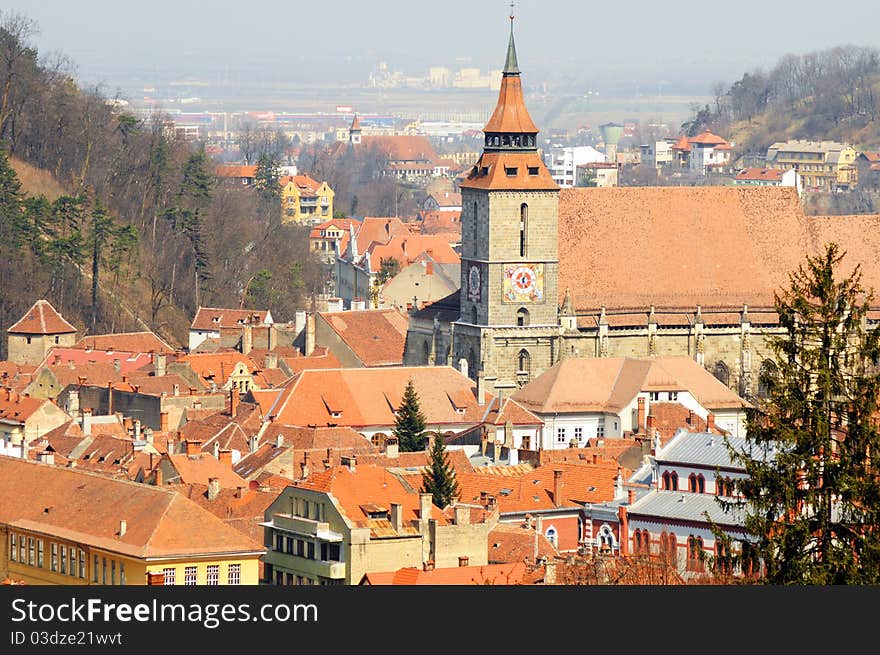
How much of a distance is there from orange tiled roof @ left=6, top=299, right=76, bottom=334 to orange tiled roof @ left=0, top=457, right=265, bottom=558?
5104 cm

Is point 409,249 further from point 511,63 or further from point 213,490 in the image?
point 213,490

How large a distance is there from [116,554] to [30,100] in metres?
88.8

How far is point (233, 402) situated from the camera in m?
89.8

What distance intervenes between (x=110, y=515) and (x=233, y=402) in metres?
32.7

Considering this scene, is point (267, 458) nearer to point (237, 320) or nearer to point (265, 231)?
point (237, 320)

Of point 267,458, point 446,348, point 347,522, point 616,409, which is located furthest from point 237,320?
point 347,522

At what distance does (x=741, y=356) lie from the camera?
101 meters

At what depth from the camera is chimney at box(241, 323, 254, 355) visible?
113225mm

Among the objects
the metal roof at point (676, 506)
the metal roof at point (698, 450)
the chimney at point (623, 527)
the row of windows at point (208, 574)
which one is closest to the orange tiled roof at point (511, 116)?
the metal roof at point (698, 450)

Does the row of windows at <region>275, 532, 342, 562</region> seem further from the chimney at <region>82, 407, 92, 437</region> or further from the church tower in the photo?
the church tower

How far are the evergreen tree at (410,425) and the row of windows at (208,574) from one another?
28.0 m

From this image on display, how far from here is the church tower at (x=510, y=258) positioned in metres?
98.6

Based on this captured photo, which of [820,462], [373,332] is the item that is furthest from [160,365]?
[820,462]

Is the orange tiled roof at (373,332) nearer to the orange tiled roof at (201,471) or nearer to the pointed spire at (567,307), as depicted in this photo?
the pointed spire at (567,307)
